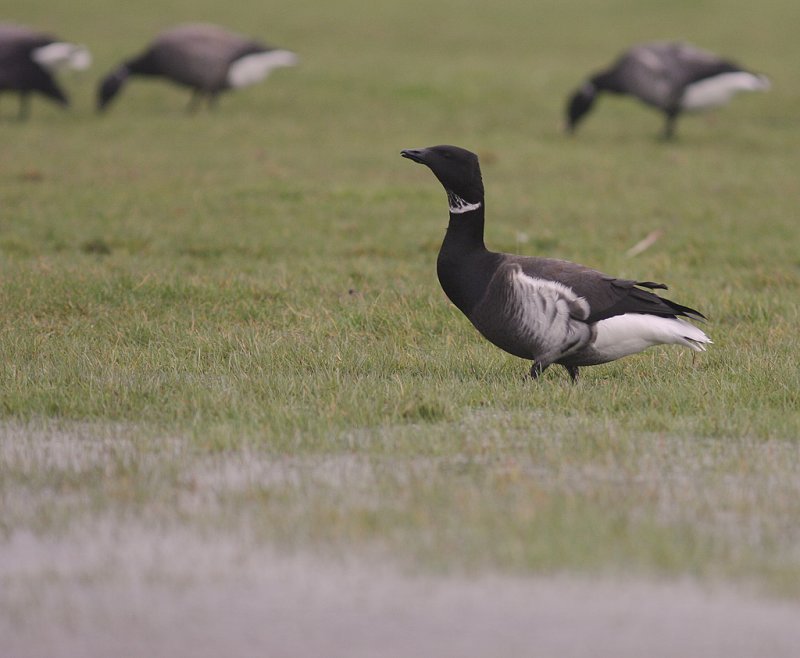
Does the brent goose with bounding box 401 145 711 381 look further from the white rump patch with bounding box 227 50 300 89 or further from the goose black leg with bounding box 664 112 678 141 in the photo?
the white rump patch with bounding box 227 50 300 89

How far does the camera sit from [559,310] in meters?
7.18

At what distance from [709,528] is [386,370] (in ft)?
10.2

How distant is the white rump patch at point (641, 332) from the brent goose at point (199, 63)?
58.1 ft

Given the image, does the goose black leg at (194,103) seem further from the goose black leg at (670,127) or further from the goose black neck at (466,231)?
the goose black neck at (466,231)

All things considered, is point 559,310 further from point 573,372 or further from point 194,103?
point 194,103

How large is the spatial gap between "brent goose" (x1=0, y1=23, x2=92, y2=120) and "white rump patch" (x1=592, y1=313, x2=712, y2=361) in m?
17.8

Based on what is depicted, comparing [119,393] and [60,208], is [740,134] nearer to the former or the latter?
[60,208]

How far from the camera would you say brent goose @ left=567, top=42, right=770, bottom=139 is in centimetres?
2131

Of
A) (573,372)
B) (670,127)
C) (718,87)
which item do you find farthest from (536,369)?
(718,87)

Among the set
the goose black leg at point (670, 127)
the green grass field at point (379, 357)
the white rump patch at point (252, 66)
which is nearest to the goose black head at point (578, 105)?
the green grass field at point (379, 357)

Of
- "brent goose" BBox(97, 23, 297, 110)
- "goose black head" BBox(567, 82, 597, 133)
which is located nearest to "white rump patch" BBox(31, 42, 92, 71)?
"brent goose" BBox(97, 23, 297, 110)

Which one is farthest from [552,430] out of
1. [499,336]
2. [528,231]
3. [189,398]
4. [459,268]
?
[528,231]

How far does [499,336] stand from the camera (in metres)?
7.35

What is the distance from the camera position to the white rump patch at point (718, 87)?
21156 millimetres
